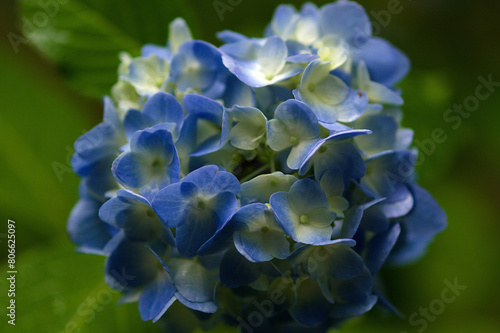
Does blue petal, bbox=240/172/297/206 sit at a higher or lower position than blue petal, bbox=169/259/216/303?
higher

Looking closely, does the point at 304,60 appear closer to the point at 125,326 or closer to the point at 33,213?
the point at 125,326

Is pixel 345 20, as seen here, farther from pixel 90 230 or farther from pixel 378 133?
pixel 90 230

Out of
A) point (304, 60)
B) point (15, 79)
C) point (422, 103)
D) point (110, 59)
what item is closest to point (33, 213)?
point (15, 79)

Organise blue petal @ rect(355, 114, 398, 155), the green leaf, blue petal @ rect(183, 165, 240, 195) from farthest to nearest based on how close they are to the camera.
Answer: the green leaf, blue petal @ rect(355, 114, 398, 155), blue petal @ rect(183, 165, 240, 195)

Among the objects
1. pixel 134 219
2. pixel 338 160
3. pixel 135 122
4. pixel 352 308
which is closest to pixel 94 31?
pixel 135 122

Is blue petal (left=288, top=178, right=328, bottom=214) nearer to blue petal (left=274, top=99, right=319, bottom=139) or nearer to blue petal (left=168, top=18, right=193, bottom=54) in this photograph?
blue petal (left=274, top=99, right=319, bottom=139)

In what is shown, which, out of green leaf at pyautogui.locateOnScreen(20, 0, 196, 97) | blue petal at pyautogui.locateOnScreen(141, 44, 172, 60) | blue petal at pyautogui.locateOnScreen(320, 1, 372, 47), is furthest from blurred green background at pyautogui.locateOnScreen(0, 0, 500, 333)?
blue petal at pyautogui.locateOnScreen(320, 1, 372, 47)

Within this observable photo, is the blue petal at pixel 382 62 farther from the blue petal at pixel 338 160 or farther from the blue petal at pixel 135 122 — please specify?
the blue petal at pixel 135 122
